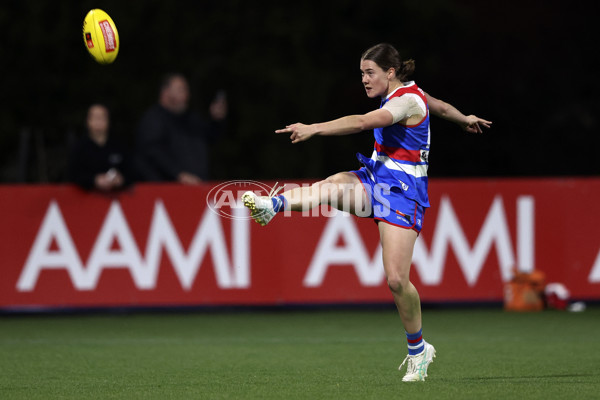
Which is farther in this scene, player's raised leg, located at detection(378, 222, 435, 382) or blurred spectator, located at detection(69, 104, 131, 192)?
blurred spectator, located at detection(69, 104, 131, 192)

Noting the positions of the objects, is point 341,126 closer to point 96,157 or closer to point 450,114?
point 450,114

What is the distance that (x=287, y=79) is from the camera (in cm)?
2172

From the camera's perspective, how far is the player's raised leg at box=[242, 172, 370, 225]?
7.10m

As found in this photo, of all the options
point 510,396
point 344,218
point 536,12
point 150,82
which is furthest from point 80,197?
point 536,12

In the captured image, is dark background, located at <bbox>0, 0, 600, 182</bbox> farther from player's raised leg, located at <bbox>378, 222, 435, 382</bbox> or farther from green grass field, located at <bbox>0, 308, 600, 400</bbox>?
player's raised leg, located at <bbox>378, 222, 435, 382</bbox>

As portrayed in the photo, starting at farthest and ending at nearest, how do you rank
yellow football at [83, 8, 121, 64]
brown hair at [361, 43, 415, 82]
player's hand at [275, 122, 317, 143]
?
yellow football at [83, 8, 121, 64] < brown hair at [361, 43, 415, 82] < player's hand at [275, 122, 317, 143]

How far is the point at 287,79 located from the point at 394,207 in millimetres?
14656

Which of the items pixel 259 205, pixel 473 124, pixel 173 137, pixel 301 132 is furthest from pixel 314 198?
pixel 173 137

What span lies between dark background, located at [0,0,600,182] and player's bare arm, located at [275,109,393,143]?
14.1 metres

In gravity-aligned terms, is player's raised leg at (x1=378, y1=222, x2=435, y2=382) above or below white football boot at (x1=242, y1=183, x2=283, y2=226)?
below

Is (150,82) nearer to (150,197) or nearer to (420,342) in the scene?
(150,197)

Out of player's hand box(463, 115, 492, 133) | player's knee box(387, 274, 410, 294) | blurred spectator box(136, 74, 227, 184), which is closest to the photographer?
player's knee box(387, 274, 410, 294)

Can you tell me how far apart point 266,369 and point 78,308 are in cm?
451

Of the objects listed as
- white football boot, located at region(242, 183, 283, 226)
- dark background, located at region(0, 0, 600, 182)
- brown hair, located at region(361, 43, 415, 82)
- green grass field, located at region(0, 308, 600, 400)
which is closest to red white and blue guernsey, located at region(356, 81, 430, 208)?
brown hair, located at region(361, 43, 415, 82)
